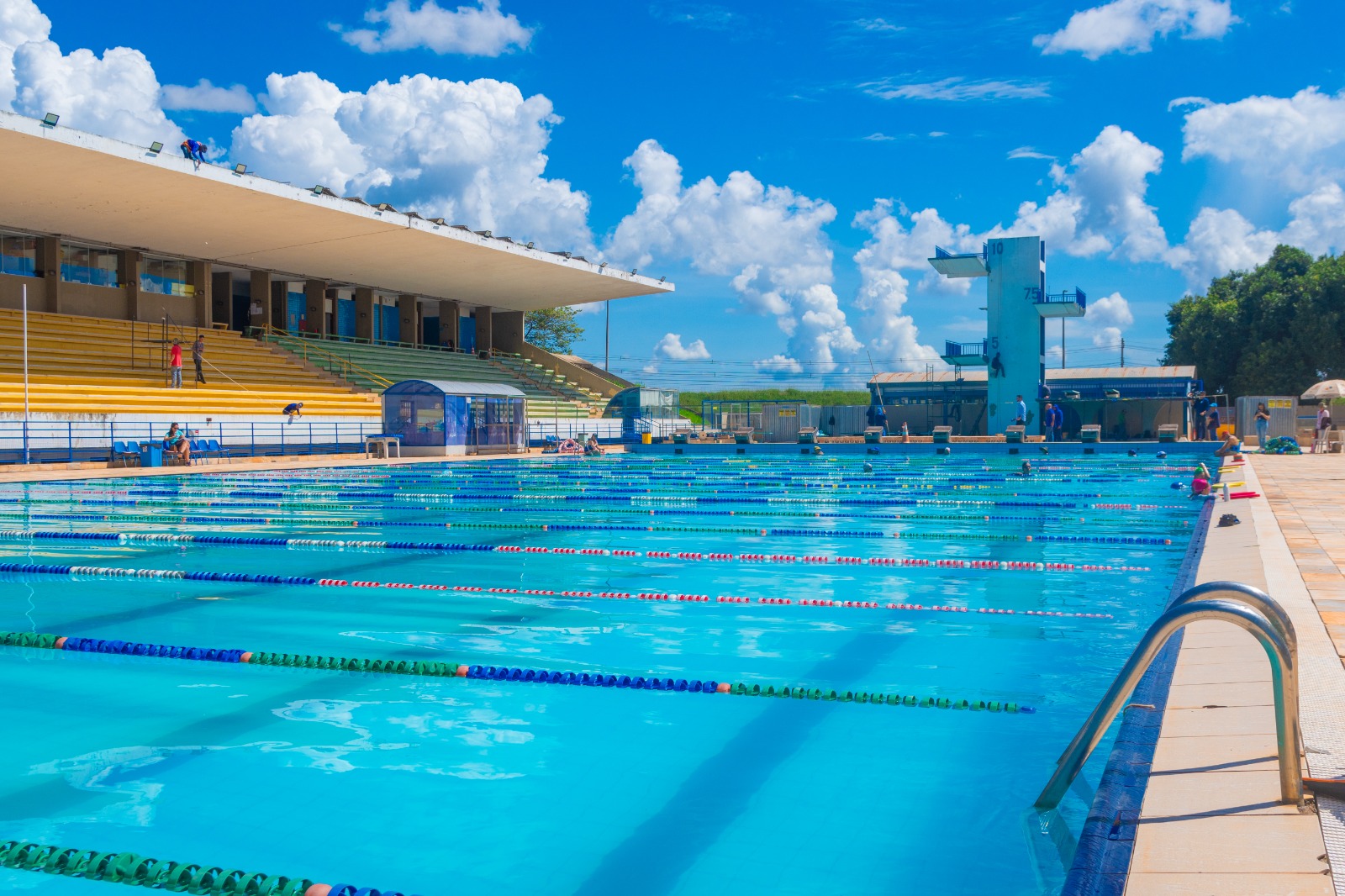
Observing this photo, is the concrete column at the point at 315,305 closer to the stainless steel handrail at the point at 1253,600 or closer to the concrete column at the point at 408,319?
the concrete column at the point at 408,319

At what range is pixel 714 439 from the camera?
30656 mm

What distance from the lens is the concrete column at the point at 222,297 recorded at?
29.5 metres

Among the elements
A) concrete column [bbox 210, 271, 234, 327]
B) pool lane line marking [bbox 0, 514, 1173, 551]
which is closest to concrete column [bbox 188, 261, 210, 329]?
concrete column [bbox 210, 271, 234, 327]

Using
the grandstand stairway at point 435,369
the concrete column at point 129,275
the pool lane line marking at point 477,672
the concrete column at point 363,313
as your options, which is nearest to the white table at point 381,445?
the grandstand stairway at point 435,369

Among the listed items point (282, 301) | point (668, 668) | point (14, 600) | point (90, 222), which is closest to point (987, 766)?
point (668, 668)

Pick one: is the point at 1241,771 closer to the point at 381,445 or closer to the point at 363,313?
the point at 381,445

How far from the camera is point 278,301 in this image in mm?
31422

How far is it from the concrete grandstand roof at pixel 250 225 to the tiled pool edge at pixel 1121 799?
18583mm

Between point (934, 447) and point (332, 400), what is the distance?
15351 millimetres

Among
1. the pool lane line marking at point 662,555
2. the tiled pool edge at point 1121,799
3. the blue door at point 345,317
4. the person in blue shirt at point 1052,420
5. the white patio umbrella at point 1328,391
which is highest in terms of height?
the blue door at point 345,317

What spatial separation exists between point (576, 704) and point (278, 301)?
99.9ft

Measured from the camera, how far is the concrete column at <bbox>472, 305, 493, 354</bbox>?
1517 inches

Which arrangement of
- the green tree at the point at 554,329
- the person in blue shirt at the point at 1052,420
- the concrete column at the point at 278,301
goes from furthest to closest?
the green tree at the point at 554,329 < the concrete column at the point at 278,301 < the person in blue shirt at the point at 1052,420

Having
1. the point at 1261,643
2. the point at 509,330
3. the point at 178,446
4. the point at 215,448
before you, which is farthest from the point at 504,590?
the point at 509,330
